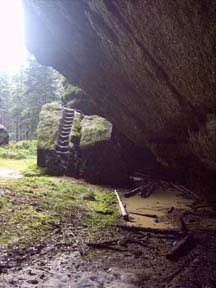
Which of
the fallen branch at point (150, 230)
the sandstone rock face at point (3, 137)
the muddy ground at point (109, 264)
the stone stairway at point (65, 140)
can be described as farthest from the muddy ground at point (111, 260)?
the sandstone rock face at point (3, 137)

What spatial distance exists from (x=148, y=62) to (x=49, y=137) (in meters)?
16.7

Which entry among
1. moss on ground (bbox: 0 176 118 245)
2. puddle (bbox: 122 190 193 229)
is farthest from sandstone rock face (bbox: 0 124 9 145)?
puddle (bbox: 122 190 193 229)

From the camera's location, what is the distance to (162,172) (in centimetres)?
2330

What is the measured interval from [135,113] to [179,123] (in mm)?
2922

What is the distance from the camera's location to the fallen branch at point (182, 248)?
932 centimetres

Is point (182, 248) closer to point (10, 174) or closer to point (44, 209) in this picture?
point (44, 209)

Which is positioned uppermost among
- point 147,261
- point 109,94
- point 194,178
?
point 109,94

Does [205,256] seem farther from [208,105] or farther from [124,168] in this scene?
[124,168]

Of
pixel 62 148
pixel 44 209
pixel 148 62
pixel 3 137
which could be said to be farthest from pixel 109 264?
pixel 3 137

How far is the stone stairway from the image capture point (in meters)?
22.5

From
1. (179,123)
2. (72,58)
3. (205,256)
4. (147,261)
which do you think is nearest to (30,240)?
(147,261)

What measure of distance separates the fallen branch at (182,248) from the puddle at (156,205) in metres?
1.92

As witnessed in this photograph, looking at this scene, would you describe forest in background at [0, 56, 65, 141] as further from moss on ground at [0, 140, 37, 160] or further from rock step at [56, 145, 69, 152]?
rock step at [56, 145, 69, 152]

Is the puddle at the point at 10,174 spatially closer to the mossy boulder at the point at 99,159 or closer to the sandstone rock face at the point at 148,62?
the mossy boulder at the point at 99,159
